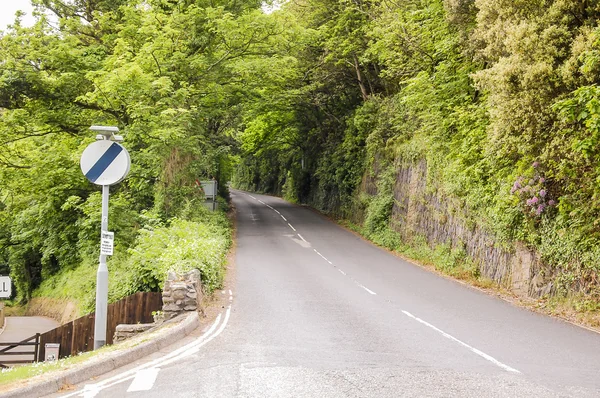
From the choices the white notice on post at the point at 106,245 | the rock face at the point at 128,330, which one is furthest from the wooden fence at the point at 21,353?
the white notice on post at the point at 106,245

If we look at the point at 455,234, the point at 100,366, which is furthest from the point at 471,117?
the point at 100,366

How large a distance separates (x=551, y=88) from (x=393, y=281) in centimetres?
717

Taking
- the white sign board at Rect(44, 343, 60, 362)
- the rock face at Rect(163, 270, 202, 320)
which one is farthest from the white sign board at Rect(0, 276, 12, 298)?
the white sign board at Rect(44, 343, 60, 362)

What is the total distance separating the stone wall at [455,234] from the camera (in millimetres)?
13867

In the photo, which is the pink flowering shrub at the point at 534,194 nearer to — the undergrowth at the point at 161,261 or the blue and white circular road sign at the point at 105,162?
the undergrowth at the point at 161,261

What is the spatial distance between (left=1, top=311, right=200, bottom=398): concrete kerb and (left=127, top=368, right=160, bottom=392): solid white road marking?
0.43 meters

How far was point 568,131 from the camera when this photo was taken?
38.4ft

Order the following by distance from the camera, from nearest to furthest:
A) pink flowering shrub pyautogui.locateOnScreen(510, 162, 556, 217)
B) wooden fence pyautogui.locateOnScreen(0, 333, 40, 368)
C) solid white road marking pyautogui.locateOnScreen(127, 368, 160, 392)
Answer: solid white road marking pyautogui.locateOnScreen(127, 368, 160, 392) → pink flowering shrub pyautogui.locateOnScreen(510, 162, 556, 217) → wooden fence pyautogui.locateOnScreen(0, 333, 40, 368)

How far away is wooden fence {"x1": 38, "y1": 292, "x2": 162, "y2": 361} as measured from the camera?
39.2 ft

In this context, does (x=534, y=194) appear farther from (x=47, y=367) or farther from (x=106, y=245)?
(x=47, y=367)

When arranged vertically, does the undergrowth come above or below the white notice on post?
below

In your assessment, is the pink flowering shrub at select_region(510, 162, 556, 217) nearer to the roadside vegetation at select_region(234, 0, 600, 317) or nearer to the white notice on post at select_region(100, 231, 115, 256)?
the roadside vegetation at select_region(234, 0, 600, 317)

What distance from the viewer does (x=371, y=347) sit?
27.7 feet

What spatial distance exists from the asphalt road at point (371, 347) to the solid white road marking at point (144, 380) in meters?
0.01
